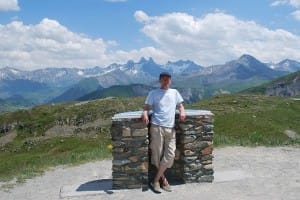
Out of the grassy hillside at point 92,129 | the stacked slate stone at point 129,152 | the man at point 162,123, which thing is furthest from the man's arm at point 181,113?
the grassy hillside at point 92,129

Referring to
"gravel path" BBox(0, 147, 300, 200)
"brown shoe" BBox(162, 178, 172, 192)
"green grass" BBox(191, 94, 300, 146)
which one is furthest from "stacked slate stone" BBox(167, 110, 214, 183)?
"green grass" BBox(191, 94, 300, 146)

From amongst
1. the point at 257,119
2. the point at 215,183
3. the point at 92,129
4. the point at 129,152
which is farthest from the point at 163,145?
the point at 92,129

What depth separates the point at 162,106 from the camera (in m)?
15.6

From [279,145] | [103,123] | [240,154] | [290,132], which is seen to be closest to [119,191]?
[240,154]

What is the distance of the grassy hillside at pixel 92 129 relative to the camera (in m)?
27.7

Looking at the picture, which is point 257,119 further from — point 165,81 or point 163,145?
point 165,81

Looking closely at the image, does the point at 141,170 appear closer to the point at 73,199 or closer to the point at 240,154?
the point at 73,199

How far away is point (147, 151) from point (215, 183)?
266 cm

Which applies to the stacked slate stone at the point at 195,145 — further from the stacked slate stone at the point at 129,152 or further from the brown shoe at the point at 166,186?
the stacked slate stone at the point at 129,152

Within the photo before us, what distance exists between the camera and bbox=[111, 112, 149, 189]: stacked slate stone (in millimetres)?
16094

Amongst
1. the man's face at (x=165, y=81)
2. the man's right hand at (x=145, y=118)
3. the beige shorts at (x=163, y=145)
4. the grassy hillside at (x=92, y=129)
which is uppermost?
the man's face at (x=165, y=81)

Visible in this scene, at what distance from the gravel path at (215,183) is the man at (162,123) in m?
0.95

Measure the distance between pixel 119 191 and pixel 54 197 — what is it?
2237mm

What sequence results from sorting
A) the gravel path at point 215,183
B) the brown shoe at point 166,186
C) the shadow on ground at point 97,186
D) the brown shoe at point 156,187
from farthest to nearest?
the shadow on ground at point 97,186
the brown shoe at point 166,186
the brown shoe at point 156,187
the gravel path at point 215,183
